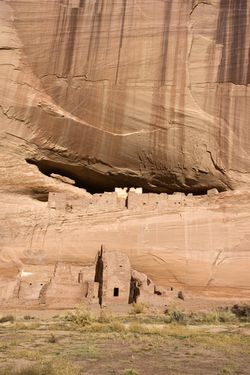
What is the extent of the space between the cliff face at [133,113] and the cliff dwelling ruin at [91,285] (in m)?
0.44

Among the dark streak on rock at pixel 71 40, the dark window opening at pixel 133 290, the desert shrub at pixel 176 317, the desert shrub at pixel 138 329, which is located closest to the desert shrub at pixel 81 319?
the desert shrub at pixel 138 329

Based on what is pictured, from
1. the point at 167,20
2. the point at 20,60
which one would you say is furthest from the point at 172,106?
the point at 20,60

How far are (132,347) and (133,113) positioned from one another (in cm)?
860

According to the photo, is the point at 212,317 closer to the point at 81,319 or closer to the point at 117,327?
the point at 117,327

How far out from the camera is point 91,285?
545 inches

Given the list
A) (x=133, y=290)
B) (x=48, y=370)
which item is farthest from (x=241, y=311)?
(x=48, y=370)

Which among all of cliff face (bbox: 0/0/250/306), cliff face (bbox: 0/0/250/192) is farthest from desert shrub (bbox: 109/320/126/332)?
cliff face (bbox: 0/0/250/192)

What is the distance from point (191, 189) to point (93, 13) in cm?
609

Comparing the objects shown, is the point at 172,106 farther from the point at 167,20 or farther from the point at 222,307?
the point at 222,307

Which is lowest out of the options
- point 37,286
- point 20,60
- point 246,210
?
point 37,286

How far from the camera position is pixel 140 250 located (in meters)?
14.4

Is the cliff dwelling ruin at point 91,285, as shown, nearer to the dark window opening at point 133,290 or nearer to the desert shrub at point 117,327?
Answer: the dark window opening at point 133,290

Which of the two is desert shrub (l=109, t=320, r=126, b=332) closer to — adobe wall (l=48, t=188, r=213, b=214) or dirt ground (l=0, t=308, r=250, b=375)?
dirt ground (l=0, t=308, r=250, b=375)

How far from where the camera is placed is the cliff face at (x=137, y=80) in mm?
14961
